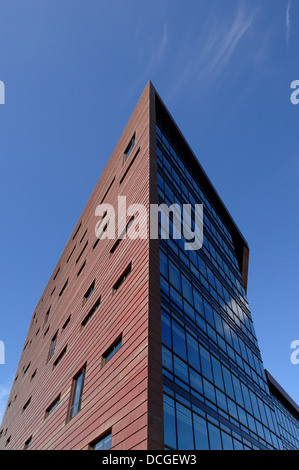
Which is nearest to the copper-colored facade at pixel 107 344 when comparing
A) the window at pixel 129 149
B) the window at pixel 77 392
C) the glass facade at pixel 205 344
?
the window at pixel 77 392

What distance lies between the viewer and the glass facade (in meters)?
13.7

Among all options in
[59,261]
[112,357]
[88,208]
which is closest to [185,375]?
[112,357]

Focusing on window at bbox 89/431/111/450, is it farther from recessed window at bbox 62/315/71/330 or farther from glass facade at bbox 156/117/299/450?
recessed window at bbox 62/315/71/330

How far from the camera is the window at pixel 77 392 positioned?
17.1m

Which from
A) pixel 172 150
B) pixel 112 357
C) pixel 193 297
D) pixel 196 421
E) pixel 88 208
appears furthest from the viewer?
pixel 88 208

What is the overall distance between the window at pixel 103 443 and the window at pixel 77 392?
10.7 ft

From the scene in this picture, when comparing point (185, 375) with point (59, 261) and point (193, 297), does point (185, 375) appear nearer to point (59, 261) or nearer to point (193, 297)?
point (193, 297)

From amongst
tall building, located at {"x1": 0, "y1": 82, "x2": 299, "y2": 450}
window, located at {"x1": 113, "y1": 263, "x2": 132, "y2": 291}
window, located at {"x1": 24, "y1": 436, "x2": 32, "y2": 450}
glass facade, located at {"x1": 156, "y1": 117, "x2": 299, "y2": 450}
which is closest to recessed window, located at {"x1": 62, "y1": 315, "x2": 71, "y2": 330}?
tall building, located at {"x1": 0, "y1": 82, "x2": 299, "y2": 450}

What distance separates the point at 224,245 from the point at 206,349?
15535mm

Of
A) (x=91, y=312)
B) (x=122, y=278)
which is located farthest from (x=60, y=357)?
(x=122, y=278)

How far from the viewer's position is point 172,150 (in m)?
27.2
